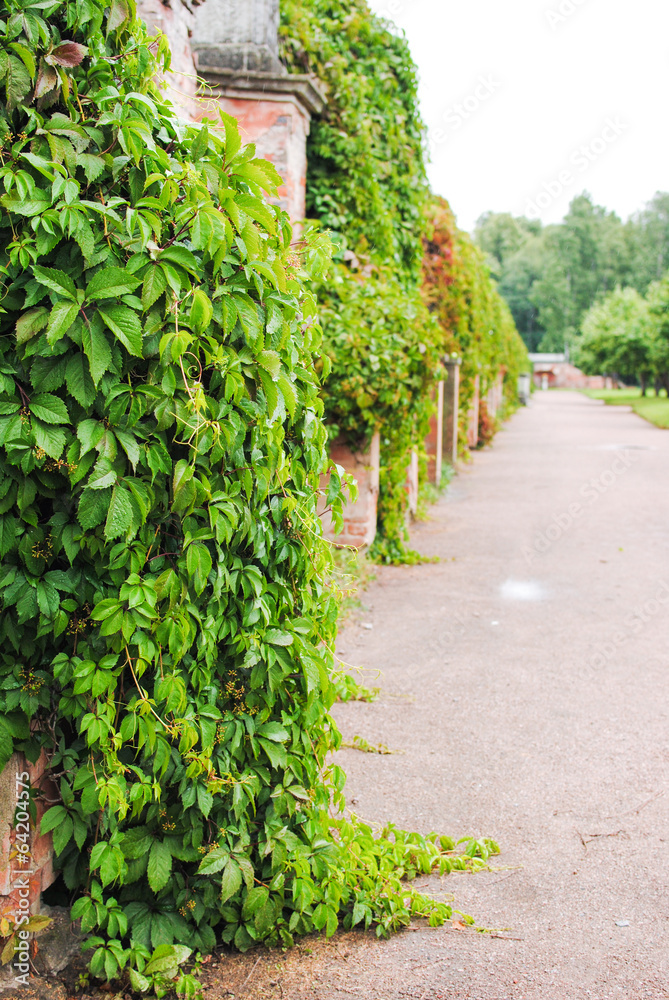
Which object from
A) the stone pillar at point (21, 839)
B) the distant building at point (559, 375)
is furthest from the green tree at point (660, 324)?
the distant building at point (559, 375)

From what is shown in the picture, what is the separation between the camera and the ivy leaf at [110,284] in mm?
2068

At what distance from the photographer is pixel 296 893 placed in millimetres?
2496

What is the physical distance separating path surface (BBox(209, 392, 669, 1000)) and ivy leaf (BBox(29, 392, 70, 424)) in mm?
1719

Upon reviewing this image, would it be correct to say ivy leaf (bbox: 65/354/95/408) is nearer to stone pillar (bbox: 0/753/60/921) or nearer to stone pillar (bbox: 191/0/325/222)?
stone pillar (bbox: 0/753/60/921)

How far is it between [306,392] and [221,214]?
68 cm

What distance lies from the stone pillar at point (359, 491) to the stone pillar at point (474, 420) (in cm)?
1209

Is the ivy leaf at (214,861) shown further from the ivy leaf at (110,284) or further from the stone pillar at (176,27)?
the stone pillar at (176,27)

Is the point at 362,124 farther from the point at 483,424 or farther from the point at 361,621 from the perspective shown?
the point at 483,424

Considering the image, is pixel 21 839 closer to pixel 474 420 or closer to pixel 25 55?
pixel 25 55

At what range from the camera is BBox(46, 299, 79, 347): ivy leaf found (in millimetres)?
2000

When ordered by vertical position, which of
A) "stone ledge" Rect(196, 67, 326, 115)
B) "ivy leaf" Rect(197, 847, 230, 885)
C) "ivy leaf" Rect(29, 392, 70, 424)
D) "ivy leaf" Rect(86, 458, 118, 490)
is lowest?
"ivy leaf" Rect(197, 847, 230, 885)

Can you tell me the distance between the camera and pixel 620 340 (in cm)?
4656

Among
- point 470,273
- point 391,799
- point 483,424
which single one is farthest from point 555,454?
point 391,799

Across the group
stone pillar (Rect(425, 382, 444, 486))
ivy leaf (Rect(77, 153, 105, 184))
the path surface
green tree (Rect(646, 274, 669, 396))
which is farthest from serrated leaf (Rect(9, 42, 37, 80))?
green tree (Rect(646, 274, 669, 396))
